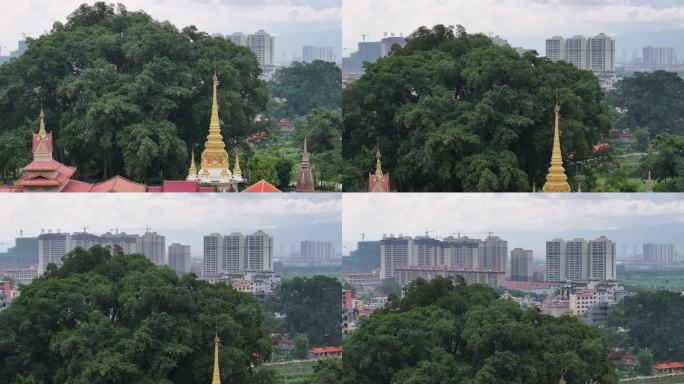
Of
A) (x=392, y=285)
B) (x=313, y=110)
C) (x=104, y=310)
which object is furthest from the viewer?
(x=313, y=110)

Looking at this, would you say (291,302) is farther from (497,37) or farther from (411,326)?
(497,37)

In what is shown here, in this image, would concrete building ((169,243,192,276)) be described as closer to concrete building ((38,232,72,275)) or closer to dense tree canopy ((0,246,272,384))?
dense tree canopy ((0,246,272,384))

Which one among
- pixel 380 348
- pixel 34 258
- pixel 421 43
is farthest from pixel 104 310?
pixel 421 43

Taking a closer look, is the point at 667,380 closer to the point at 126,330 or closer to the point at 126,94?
the point at 126,330

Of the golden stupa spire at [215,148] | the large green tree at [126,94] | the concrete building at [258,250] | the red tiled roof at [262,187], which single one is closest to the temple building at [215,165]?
the golden stupa spire at [215,148]

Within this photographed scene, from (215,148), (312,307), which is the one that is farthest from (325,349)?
(215,148)
